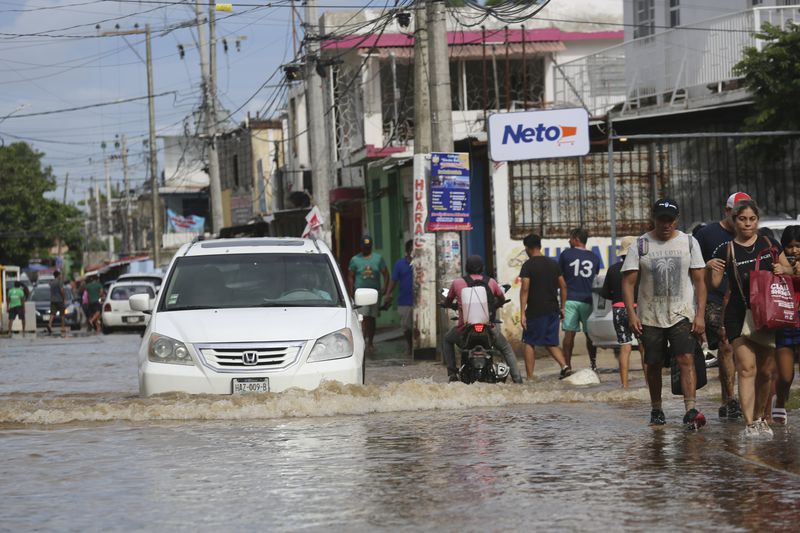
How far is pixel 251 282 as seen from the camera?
41.8ft

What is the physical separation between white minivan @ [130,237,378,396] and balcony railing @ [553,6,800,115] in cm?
1215

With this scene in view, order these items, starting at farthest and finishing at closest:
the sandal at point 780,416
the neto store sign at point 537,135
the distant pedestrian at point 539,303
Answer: the neto store sign at point 537,135, the distant pedestrian at point 539,303, the sandal at point 780,416

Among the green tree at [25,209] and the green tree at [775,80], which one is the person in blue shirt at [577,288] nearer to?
the green tree at [775,80]

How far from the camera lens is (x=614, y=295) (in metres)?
14.4

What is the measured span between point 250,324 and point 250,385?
553mm

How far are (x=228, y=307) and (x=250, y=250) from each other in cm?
93

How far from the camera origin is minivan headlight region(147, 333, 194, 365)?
1142cm

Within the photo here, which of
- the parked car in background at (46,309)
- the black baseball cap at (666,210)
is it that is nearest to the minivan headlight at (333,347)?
the black baseball cap at (666,210)

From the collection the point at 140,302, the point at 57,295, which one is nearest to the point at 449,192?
the point at 140,302

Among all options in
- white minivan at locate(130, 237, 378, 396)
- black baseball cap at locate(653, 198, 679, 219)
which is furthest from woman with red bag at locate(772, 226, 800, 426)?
white minivan at locate(130, 237, 378, 396)

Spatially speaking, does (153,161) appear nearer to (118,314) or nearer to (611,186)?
(118,314)

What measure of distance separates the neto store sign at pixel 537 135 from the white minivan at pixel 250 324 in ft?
20.2

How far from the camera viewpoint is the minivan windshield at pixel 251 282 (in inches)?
489

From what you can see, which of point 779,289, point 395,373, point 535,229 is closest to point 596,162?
point 535,229
